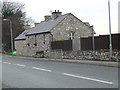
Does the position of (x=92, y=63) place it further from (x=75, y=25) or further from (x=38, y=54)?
(x=75, y=25)

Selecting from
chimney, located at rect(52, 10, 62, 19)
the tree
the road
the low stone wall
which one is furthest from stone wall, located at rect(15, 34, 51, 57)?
the road

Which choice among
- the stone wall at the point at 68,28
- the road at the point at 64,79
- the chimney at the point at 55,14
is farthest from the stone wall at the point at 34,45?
the road at the point at 64,79

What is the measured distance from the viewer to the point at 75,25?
3859cm

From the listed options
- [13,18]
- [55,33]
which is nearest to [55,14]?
[55,33]

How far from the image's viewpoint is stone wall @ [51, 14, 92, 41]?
119 feet

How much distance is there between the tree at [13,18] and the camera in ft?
198

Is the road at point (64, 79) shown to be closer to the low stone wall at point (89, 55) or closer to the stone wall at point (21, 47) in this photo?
the low stone wall at point (89, 55)

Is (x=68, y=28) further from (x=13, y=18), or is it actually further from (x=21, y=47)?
(x=13, y=18)

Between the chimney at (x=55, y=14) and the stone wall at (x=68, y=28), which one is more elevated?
the chimney at (x=55, y=14)

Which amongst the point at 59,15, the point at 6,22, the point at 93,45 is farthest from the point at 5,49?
the point at 93,45

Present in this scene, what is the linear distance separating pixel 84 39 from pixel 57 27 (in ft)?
34.0

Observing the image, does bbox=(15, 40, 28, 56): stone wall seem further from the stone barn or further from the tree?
the tree

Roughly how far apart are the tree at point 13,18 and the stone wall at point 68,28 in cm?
2620

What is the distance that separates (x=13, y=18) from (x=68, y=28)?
29.7 metres
